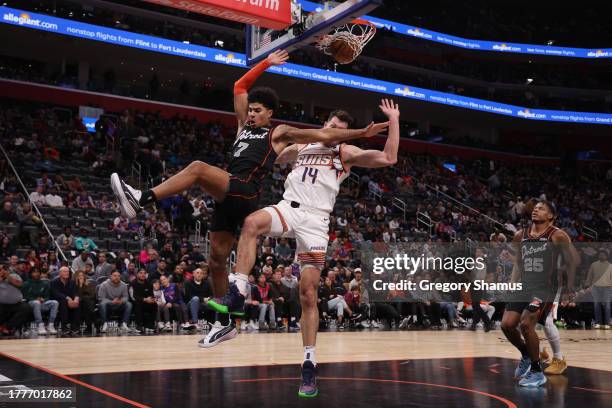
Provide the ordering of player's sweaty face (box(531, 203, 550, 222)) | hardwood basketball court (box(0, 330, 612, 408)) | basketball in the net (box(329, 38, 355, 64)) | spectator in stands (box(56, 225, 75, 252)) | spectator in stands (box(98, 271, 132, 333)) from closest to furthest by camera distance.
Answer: hardwood basketball court (box(0, 330, 612, 408)), player's sweaty face (box(531, 203, 550, 222)), basketball in the net (box(329, 38, 355, 64)), spectator in stands (box(98, 271, 132, 333)), spectator in stands (box(56, 225, 75, 252))

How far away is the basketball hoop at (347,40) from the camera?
7.37 metres

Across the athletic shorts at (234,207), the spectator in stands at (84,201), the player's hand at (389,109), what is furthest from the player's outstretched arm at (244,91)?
the spectator in stands at (84,201)

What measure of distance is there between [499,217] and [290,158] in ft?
73.5

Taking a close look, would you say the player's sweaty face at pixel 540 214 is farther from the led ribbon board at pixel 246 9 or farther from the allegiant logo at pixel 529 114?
the allegiant logo at pixel 529 114

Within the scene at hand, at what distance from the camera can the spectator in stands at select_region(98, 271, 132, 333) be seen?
12.4 metres

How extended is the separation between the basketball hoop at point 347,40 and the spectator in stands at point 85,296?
6.69m

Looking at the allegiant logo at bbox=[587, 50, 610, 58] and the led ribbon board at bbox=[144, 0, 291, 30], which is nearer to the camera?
the led ribbon board at bbox=[144, 0, 291, 30]

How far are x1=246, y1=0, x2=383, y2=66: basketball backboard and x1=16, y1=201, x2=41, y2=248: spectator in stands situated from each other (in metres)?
7.36

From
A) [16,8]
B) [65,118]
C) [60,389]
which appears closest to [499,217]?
[65,118]

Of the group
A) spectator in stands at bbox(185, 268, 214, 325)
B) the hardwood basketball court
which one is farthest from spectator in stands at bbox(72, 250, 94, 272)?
the hardwood basketball court

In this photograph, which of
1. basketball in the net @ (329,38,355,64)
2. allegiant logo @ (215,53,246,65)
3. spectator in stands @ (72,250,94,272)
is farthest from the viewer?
allegiant logo @ (215,53,246,65)

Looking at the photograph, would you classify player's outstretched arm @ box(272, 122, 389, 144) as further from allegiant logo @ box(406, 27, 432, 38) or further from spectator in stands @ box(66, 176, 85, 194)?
allegiant logo @ box(406, 27, 432, 38)

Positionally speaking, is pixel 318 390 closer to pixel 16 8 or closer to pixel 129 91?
pixel 16 8

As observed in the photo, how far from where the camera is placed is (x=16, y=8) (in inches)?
861
